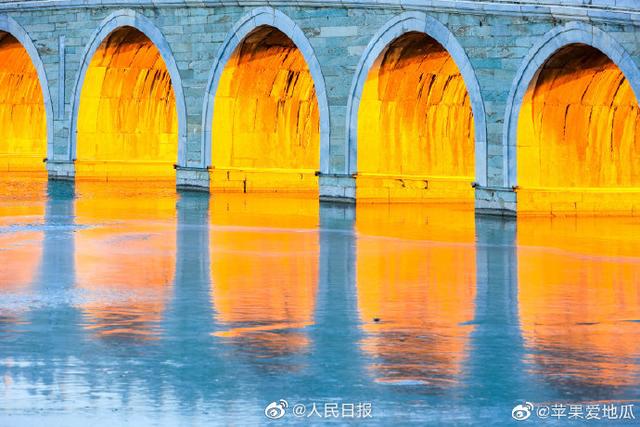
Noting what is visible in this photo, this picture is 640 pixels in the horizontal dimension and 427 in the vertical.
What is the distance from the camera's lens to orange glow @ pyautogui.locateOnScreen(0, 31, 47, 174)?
3881 centimetres

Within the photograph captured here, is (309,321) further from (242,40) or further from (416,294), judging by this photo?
(242,40)

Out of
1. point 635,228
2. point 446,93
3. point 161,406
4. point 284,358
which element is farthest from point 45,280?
point 446,93

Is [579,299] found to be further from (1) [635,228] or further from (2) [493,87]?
(2) [493,87]

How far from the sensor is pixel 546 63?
22.3m

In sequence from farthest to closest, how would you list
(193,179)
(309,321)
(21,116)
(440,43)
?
(21,116), (193,179), (440,43), (309,321)

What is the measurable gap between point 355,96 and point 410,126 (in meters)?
1.37

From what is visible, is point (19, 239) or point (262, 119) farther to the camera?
point (262, 119)

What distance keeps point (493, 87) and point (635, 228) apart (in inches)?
152

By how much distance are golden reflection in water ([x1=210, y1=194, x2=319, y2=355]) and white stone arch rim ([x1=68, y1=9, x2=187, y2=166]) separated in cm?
556

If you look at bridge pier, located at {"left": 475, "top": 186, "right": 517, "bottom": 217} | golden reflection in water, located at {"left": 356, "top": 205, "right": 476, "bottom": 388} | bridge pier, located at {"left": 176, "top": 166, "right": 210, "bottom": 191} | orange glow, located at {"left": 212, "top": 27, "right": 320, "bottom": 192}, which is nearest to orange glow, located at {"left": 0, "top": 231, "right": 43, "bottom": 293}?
golden reflection in water, located at {"left": 356, "top": 205, "right": 476, "bottom": 388}

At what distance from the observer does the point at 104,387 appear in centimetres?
814

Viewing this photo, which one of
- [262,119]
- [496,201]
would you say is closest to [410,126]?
[496,201]


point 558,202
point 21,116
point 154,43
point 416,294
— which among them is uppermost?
point 154,43

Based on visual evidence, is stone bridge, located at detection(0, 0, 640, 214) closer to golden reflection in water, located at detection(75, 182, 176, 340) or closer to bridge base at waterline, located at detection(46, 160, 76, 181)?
bridge base at waterline, located at detection(46, 160, 76, 181)
